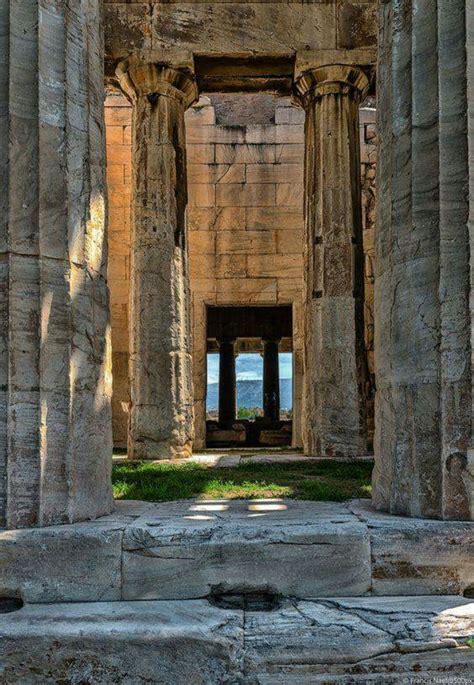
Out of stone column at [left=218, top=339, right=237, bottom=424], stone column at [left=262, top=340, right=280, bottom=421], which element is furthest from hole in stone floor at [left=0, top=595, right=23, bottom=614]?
stone column at [left=262, top=340, right=280, bottom=421]

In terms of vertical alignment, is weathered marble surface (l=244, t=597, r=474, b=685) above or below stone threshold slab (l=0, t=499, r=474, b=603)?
below

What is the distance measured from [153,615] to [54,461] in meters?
1.14

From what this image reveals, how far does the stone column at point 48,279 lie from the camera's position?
3842 mm

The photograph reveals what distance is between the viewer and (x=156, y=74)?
10367 mm

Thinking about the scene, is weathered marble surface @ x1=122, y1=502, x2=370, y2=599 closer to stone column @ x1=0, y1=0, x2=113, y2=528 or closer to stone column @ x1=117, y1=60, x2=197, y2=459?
stone column @ x1=0, y1=0, x2=113, y2=528

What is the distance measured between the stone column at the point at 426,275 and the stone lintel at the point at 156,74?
6.58m

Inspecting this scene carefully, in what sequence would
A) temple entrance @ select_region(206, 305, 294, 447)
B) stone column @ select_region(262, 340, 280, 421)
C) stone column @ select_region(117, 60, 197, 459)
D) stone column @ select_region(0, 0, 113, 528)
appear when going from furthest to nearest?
stone column @ select_region(262, 340, 280, 421) → temple entrance @ select_region(206, 305, 294, 447) → stone column @ select_region(117, 60, 197, 459) → stone column @ select_region(0, 0, 113, 528)

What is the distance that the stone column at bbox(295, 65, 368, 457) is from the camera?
401 inches

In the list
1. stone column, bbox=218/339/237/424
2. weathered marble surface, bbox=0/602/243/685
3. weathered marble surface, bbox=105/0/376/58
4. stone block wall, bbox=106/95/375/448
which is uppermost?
weathered marble surface, bbox=105/0/376/58

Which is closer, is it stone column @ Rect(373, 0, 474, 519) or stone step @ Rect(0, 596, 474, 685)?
stone step @ Rect(0, 596, 474, 685)

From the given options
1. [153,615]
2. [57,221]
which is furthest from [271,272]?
[153,615]

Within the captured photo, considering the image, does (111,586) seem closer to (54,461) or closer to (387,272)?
(54,461)

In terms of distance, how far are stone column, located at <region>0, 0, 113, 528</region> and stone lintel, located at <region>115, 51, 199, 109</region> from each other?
642cm

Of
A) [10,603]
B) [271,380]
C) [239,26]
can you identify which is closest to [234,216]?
[239,26]
